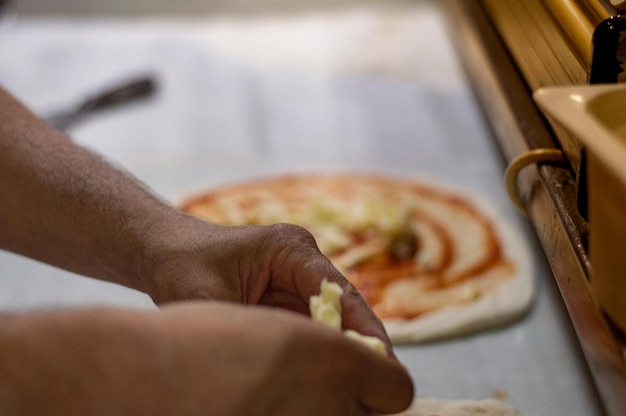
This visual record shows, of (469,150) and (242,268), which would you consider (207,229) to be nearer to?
(242,268)

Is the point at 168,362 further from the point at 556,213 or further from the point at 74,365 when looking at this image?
the point at 556,213

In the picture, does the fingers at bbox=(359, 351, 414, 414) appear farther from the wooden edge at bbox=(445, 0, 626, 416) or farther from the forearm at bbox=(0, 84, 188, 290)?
the forearm at bbox=(0, 84, 188, 290)

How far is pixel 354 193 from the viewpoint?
1.47 m

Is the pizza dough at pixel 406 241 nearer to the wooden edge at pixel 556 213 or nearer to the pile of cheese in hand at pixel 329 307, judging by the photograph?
the wooden edge at pixel 556 213

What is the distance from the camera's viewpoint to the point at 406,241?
130cm

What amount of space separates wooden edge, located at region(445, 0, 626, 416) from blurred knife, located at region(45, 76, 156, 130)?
0.86 meters

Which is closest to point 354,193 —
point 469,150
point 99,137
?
point 469,150

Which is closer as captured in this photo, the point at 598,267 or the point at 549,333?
the point at 598,267

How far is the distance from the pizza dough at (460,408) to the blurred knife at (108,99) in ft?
3.73

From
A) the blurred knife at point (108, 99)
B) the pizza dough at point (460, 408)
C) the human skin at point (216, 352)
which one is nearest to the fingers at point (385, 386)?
the human skin at point (216, 352)

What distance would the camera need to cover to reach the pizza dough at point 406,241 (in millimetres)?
1143

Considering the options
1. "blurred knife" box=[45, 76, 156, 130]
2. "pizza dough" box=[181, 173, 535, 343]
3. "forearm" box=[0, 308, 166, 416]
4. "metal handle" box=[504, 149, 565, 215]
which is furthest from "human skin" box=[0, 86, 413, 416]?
"blurred knife" box=[45, 76, 156, 130]

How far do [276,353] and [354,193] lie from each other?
94 cm

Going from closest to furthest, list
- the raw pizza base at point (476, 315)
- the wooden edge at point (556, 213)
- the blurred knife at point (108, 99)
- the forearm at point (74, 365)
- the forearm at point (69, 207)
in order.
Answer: the forearm at point (74, 365) < the wooden edge at point (556, 213) < the forearm at point (69, 207) < the raw pizza base at point (476, 315) < the blurred knife at point (108, 99)
